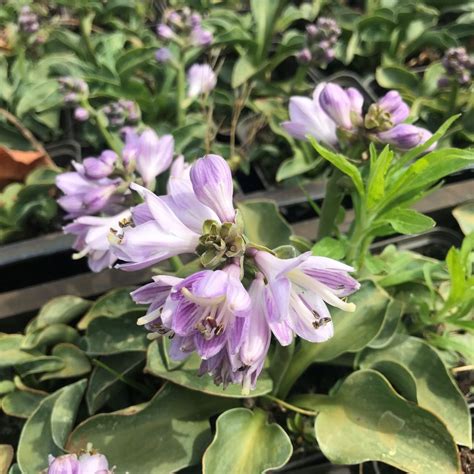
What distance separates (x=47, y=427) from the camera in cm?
86

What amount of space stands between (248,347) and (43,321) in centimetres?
51

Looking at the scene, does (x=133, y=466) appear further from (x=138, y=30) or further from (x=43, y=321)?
(x=138, y=30)

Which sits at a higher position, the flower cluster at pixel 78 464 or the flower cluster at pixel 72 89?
the flower cluster at pixel 72 89

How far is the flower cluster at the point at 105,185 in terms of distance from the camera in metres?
0.83

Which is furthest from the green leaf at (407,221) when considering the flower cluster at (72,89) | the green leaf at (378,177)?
the flower cluster at (72,89)

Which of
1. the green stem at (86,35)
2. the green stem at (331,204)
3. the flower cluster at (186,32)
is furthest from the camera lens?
the green stem at (86,35)

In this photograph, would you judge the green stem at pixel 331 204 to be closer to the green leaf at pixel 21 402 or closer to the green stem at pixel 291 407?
the green stem at pixel 291 407

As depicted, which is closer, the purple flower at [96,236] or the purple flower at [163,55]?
the purple flower at [96,236]

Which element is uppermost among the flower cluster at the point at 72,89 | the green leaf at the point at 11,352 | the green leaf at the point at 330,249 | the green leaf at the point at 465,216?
the green leaf at the point at 330,249

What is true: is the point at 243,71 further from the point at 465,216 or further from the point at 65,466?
the point at 65,466

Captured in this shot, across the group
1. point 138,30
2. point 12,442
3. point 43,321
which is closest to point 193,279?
point 43,321

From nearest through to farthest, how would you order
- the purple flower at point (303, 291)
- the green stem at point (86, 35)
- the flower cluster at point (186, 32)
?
the purple flower at point (303, 291) → the flower cluster at point (186, 32) → the green stem at point (86, 35)

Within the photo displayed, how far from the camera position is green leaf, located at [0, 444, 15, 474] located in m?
0.83

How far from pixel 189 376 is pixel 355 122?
0.42 metres
